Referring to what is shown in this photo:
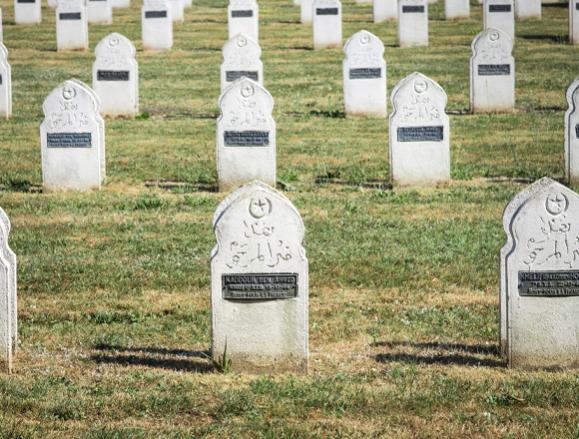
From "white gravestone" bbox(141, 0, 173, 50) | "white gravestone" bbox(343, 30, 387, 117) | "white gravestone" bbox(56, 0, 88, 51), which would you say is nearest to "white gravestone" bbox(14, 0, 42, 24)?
"white gravestone" bbox(56, 0, 88, 51)

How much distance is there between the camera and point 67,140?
1780 cm

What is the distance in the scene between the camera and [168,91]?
29453 millimetres

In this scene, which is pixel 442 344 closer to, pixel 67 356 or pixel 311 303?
pixel 311 303

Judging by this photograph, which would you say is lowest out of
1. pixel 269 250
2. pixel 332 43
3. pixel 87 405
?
pixel 87 405

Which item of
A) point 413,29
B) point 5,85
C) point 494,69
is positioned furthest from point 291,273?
point 413,29

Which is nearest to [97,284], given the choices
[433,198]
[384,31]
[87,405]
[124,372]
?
[124,372]

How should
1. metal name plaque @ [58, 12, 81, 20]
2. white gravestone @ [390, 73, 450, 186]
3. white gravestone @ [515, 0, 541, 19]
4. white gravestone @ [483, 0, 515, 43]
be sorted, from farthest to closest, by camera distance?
white gravestone @ [515, 0, 541, 19] < metal name plaque @ [58, 12, 81, 20] < white gravestone @ [483, 0, 515, 43] < white gravestone @ [390, 73, 450, 186]

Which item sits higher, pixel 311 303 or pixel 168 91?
pixel 168 91

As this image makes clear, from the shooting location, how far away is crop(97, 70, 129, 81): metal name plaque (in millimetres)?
25000

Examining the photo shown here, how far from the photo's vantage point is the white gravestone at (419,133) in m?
17.5

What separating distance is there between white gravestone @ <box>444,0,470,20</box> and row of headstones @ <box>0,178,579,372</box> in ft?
104

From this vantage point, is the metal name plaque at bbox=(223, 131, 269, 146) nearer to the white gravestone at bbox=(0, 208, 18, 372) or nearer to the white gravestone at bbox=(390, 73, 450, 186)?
the white gravestone at bbox=(390, 73, 450, 186)

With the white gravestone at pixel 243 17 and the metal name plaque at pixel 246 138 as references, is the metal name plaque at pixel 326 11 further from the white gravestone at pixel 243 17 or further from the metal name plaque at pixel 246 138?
the metal name plaque at pixel 246 138

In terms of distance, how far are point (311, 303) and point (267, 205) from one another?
2.78 m
